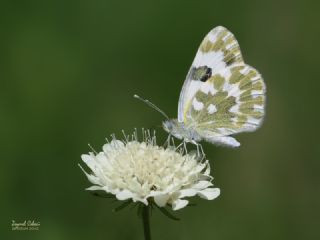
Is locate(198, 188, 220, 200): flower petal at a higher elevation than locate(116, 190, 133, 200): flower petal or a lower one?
higher

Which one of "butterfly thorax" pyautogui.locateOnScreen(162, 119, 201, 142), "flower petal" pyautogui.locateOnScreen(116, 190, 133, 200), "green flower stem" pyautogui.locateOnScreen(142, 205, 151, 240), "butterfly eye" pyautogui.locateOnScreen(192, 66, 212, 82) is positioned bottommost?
"green flower stem" pyautogui.locateOnScreen(142, 205, 151, 240)

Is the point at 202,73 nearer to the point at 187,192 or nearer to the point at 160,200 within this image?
the point at 187,192

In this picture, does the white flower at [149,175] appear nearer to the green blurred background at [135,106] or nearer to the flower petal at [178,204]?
the flower petal at [178,204]

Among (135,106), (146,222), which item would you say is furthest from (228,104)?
(135,106)

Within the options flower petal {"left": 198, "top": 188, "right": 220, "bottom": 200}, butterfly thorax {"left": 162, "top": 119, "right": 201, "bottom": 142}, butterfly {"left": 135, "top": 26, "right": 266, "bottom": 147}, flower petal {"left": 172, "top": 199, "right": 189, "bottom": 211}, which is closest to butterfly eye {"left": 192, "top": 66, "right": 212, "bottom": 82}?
butterfly {"left": 135, "top": 26, "right": 266, "bottom": 147}

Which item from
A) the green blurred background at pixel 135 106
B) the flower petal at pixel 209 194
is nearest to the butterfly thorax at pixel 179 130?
the flower petal at pixel 209 194

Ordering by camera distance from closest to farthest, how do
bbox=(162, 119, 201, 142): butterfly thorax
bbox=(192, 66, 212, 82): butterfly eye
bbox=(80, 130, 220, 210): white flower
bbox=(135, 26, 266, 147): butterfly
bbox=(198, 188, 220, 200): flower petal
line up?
bbox=(80, 130, 220, 210): white flower, bbox=(198, 188, 220, 200): flower petal, bbox=(162, 119, 201, 142): butterfly thorax, bbox=(135, 26, 266, 147): butterfly, bbox=(192, 66, 212, 82): butterfly eye

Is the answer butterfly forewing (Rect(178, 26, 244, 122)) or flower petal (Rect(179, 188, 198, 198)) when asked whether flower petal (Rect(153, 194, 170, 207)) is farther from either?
butterfly forewing (Rect(178, 26, 244, 122))

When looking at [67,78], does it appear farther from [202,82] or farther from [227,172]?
[202,82]
